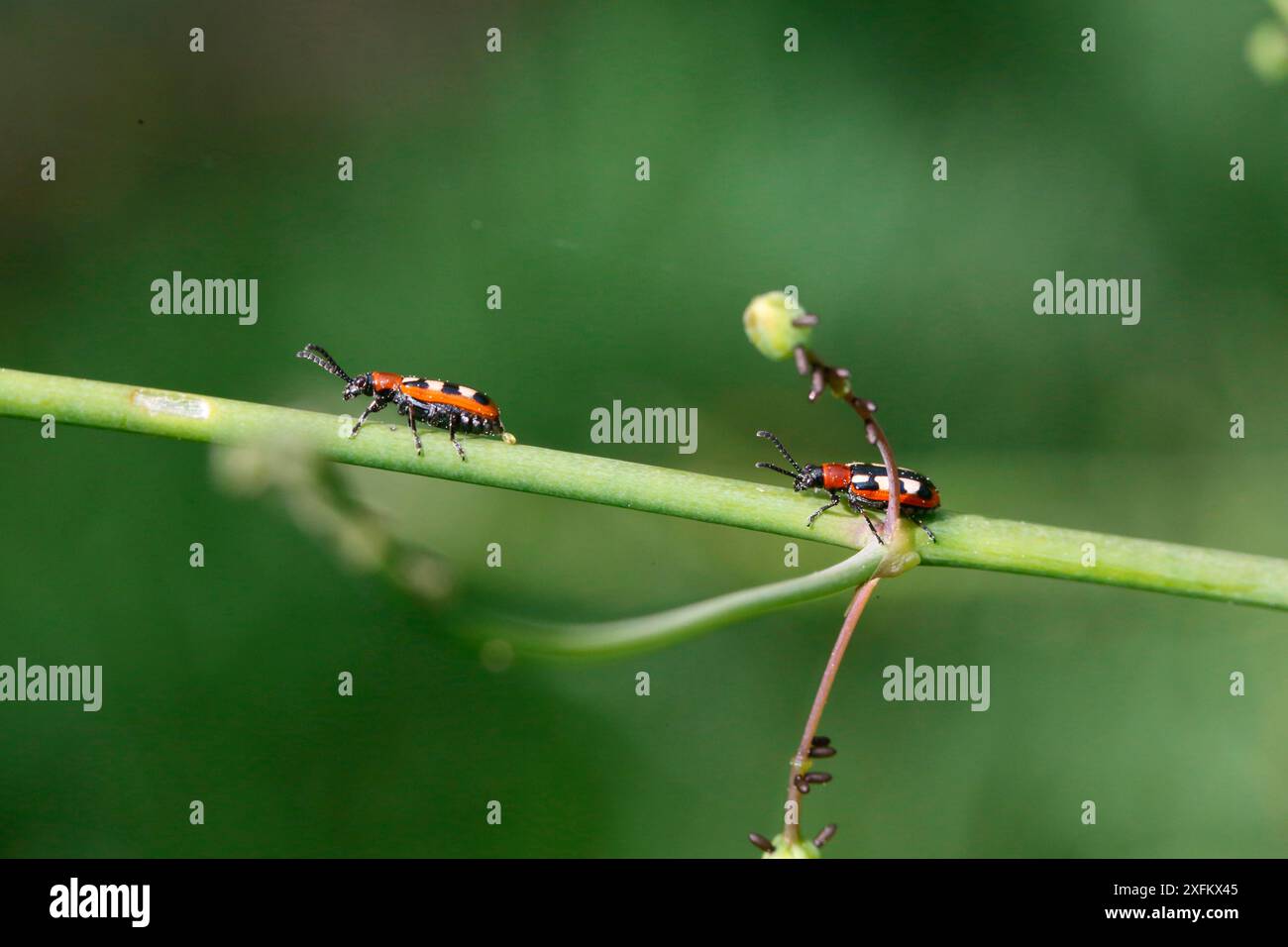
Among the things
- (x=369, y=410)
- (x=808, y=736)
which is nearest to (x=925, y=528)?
(x=808, y=736)

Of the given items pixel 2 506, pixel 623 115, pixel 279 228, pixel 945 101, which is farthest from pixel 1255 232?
pixel 2 506

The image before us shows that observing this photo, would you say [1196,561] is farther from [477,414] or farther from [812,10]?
[812,10]

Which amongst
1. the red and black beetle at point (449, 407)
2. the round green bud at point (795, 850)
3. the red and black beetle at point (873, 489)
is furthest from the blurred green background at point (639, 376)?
the round green bud at point (795, 850)

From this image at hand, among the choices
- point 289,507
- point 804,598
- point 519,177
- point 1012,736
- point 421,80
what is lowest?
point 1012,736

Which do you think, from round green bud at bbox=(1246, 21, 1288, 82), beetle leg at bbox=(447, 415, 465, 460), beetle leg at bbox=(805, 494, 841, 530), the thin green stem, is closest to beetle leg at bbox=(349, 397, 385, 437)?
beetle leg at bbox=(447, 415, 465, 460)

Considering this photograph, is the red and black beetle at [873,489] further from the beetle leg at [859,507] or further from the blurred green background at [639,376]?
the blurred green background at [639,376]

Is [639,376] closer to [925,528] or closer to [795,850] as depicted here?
[925,528]

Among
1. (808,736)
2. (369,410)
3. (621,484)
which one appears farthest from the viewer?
(369,410)
